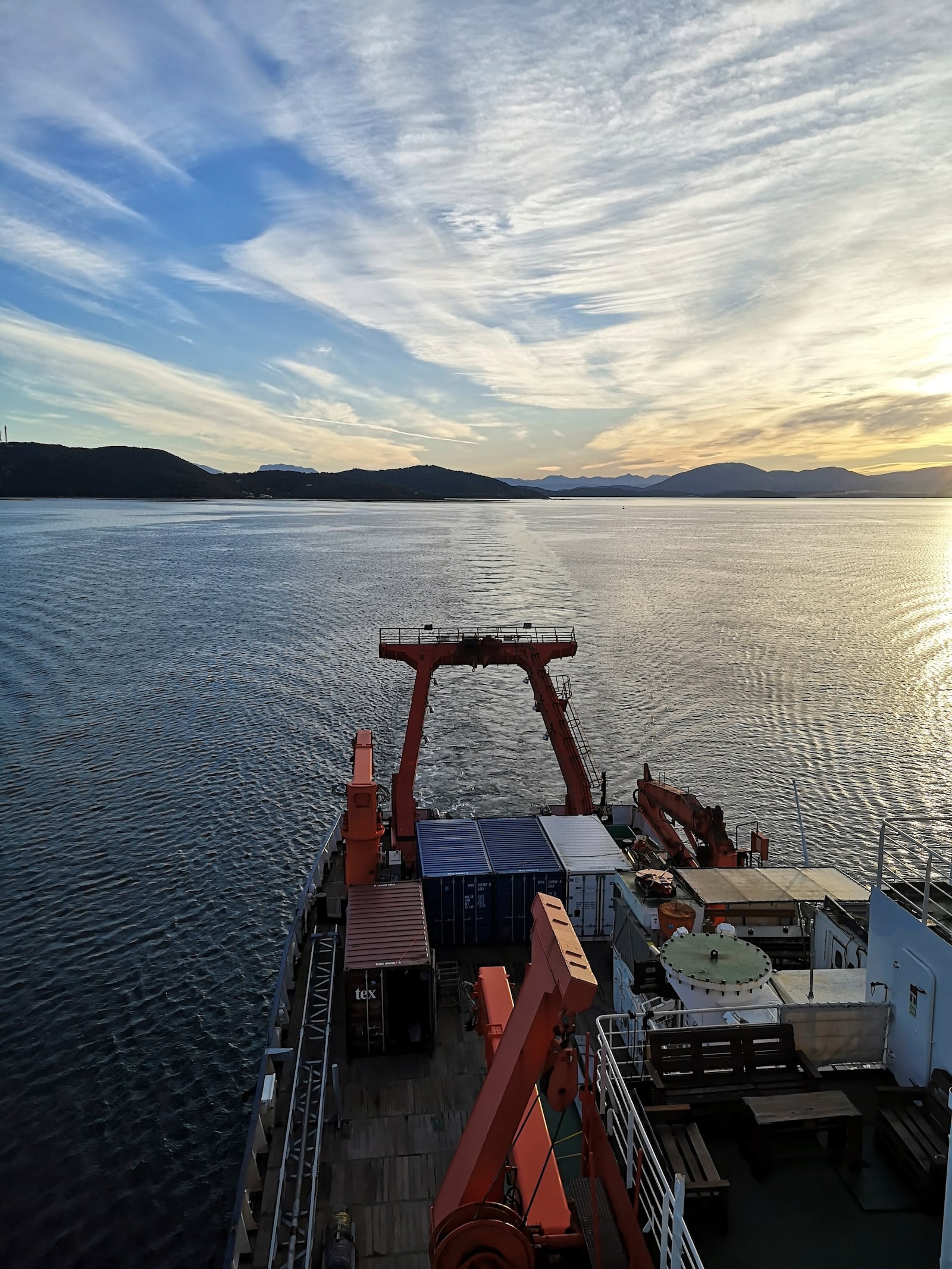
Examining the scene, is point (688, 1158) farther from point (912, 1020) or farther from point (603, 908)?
point (603, 908)

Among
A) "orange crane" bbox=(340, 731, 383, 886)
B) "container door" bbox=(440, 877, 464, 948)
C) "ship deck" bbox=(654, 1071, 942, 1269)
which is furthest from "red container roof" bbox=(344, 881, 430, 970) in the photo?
"ship deck" bbox=(654, 1071, 942, 1269)

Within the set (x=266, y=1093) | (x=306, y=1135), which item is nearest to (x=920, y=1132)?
(x=306, y=1135)

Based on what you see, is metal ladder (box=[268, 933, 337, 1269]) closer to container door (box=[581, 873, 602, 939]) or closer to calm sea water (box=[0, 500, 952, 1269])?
calm sea water (box=[0, 500, 952, 1269])

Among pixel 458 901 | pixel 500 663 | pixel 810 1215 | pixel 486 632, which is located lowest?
pixel 458 901

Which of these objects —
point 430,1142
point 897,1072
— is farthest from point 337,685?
point 897,1072

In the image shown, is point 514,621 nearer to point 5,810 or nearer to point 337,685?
point 337,685
